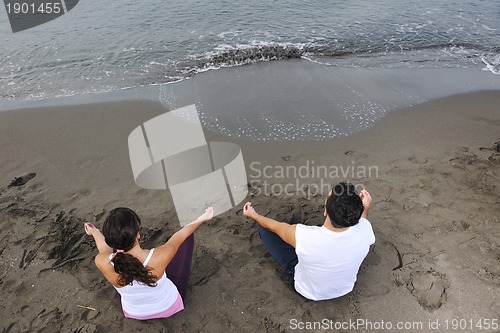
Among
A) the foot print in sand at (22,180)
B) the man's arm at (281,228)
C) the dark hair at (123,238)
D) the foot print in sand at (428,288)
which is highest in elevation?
the dark hair at (123,238)

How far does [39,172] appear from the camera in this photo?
4344mm

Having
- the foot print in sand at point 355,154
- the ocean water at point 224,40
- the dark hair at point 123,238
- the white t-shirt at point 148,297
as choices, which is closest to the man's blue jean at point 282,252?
the white t-shirt at point 148,297

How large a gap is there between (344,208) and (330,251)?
0.36 m

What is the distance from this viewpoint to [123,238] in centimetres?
211

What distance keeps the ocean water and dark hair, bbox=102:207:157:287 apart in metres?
5.00

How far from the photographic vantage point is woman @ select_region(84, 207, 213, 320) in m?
2.12

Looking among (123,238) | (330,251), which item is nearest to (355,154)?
(330,251)

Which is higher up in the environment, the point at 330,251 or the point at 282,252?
the point at 330,251

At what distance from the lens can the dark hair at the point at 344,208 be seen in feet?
7.11

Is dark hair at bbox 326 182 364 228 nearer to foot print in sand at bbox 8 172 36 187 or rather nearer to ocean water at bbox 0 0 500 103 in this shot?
foot print in sand at bbox 8 172 36 187

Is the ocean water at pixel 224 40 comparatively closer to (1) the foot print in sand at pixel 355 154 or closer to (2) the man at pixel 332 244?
(1) the foot print in sand at pixel 355 154

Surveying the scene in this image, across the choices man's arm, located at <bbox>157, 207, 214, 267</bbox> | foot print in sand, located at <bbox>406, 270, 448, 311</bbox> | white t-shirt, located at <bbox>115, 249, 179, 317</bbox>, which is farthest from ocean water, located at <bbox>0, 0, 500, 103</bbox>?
foot print in sand, located at <bbox>406, 270, 448, 311</bbox>

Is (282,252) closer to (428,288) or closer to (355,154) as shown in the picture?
(428,288)

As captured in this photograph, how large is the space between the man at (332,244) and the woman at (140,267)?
0.78m
